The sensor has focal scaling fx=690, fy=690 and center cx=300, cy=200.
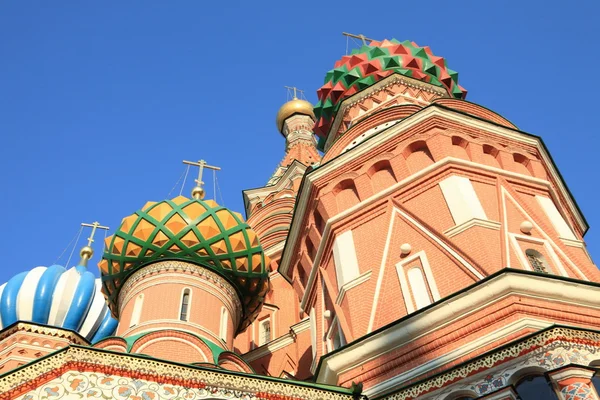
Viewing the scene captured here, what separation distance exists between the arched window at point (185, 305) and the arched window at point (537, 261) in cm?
615

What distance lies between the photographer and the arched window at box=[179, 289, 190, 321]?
40.4ft

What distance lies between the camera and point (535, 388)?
21.7 feet

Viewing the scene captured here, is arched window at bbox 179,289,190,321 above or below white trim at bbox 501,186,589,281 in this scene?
above

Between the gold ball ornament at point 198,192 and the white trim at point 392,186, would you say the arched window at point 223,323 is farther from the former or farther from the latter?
the gold ball ornament at point 198,192

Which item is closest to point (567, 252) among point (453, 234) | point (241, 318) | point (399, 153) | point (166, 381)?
point (453, 234)

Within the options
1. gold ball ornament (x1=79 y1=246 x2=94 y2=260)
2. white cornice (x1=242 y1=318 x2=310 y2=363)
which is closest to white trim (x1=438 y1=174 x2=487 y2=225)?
white cornice (x1=242 y1=318 x2=310 y2=363)

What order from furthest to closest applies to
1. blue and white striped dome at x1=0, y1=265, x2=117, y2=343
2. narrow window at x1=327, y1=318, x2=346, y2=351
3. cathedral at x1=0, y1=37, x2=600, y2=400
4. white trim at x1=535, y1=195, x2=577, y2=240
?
blue and white striped dome at x1=0, y1=265, x2=117, y2=343 → narrow window at x1=327, y1=318, x2=346, y2=351 → white trim at x1=535, y1=195, x2=577, y2=240 → cathedral at x1=0, y1=37, x2=600, y2=400

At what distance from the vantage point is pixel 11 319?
1900 cm

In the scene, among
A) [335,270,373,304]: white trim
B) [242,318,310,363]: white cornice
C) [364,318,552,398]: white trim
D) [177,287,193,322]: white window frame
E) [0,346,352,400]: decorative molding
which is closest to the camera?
[0,346,352,400]: decorative molding

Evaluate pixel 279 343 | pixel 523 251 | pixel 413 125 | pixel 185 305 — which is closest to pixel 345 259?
pixel 523 251

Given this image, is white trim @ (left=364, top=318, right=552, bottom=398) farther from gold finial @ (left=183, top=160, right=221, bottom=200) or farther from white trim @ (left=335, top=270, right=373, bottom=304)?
gold finial @ (left=183, top=160, right=221, bottom=200)

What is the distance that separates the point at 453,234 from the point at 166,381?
14.0 ft

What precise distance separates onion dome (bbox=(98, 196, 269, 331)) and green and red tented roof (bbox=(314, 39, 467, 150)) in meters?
4.03

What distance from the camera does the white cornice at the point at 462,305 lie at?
7867 mm
